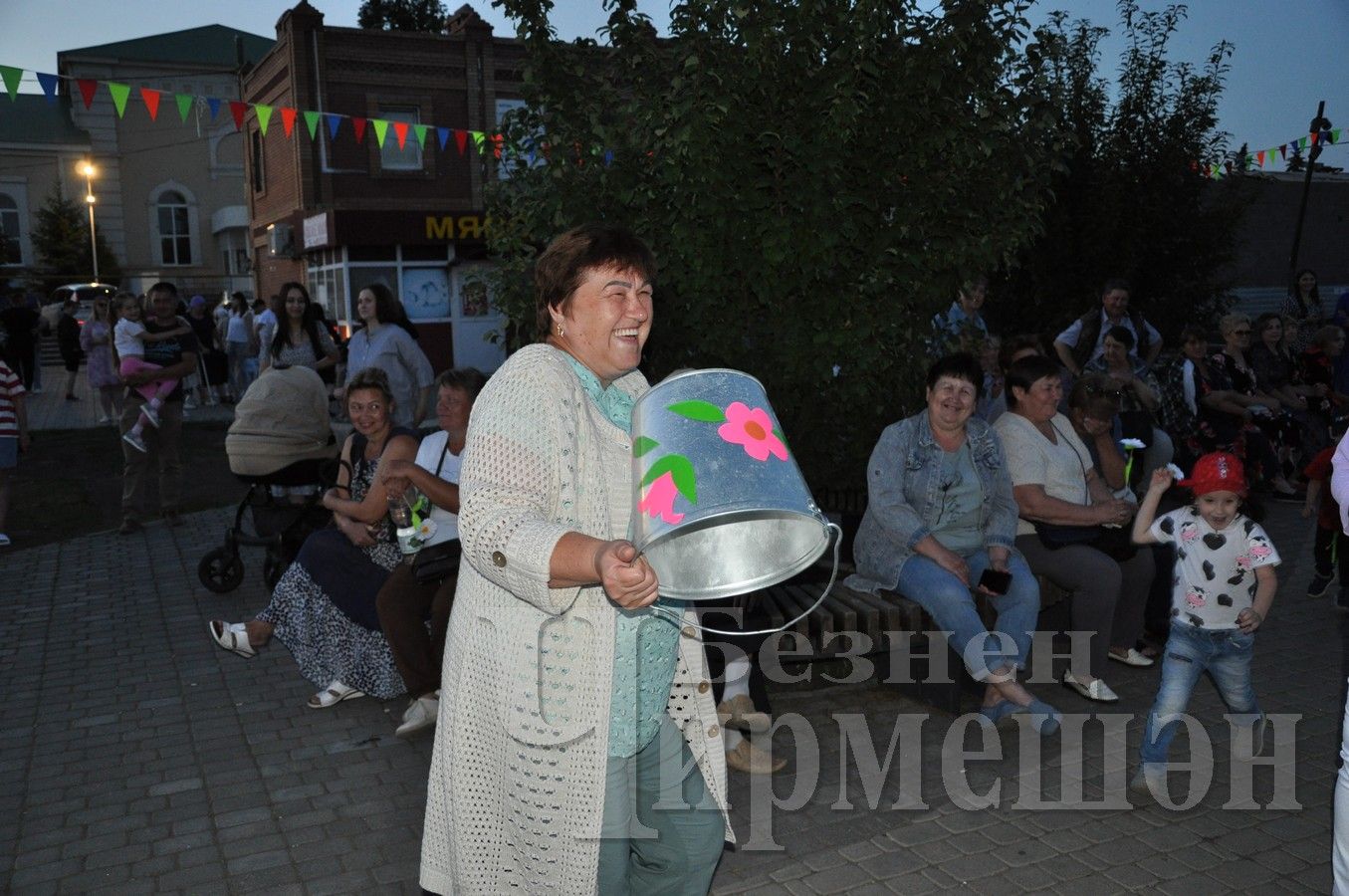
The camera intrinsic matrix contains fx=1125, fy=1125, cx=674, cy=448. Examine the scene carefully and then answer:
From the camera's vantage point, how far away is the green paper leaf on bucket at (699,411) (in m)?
2.12

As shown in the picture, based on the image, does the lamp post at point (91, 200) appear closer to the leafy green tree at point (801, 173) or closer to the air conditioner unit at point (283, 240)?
the air conditioner unit at point (283, 240)

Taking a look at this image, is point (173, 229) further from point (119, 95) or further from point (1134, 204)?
point (1134, 204)

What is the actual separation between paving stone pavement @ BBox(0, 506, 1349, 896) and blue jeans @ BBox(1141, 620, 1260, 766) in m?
0.29

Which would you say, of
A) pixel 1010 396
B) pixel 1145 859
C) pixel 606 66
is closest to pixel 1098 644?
pixel 1010 396

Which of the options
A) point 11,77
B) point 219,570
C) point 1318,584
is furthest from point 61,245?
point 1318,584

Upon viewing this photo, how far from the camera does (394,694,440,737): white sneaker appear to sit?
5.25 metres

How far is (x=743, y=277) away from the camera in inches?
225

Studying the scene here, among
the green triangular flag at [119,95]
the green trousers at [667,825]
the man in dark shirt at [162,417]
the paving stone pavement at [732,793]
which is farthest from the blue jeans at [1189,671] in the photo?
the green triangular flag at [119,95]

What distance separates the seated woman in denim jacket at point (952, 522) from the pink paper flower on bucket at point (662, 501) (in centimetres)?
336

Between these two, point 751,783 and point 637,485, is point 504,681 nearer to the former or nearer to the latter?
point 637,485

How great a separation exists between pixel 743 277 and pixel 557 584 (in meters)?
3.81

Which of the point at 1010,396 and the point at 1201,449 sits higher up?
the point at 1010,396

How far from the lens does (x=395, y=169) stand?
27.6 meters

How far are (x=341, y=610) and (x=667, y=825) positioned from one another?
358cm
